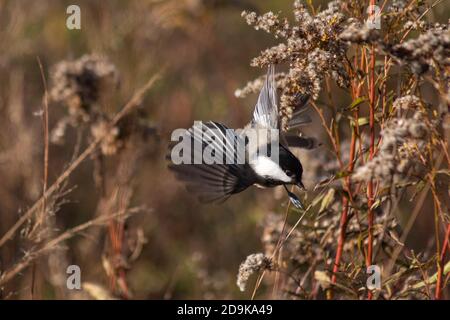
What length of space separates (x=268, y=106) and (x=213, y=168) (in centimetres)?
33

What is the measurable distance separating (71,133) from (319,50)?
327cm

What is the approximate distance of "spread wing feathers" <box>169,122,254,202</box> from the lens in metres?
1.85

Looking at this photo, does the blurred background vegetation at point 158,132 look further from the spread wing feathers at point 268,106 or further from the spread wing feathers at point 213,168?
the spread wing feathers at point 213,168

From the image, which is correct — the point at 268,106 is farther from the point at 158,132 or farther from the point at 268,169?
the point at 158,132

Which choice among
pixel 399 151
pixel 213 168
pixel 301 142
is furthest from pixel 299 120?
pixel 399 151

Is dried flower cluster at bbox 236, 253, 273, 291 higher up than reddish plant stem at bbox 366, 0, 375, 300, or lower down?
lower down

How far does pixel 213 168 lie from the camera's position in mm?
1895

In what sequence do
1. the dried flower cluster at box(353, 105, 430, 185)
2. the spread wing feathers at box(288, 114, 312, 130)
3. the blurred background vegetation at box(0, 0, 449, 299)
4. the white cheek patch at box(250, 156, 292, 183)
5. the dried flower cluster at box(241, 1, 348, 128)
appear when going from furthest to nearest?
the blurred background vegetation at box(0, 0, 449, 299) → the spread wing feathers at box(288, 114, 312, 130) → the white cheek patch at box(250, 156, 292, 183) → the dried flower cluster at box(241, 1, 348, 128) → the dried flower cluster at box(353, 105, 430, 185)

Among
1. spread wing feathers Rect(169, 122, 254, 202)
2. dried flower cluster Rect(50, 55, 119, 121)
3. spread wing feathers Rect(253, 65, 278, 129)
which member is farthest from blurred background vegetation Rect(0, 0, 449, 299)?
spread wing feathers Rect(169, 122, 254, 202)

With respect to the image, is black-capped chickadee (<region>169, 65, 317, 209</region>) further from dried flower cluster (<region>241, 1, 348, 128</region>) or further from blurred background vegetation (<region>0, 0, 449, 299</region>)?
blurred background vegetation (<region>0, 0, 449, 299</region>)

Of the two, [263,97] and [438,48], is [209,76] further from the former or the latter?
[438,48]

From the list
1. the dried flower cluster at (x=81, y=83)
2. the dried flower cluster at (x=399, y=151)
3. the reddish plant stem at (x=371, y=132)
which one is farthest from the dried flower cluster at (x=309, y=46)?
the dried flower cluster at (x=81, y=83)

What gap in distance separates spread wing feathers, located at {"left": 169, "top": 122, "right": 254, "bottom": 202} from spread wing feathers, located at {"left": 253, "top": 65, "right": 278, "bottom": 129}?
0.41ft

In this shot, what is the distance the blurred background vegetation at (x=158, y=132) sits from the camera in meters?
3.43
